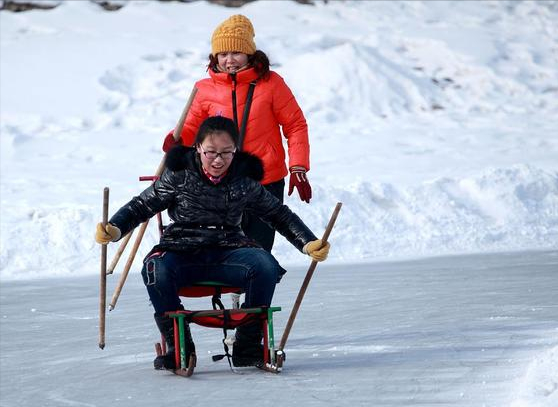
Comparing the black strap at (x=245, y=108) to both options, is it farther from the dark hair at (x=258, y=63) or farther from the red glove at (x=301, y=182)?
the red glove at (x=301, y=182)

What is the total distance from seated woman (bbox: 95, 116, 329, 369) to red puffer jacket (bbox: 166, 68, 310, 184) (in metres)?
0.78

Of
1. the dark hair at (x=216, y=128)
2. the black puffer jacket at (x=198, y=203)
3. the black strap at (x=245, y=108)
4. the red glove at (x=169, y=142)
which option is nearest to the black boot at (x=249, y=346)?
the black puffer jacket at (x=198, y=203)

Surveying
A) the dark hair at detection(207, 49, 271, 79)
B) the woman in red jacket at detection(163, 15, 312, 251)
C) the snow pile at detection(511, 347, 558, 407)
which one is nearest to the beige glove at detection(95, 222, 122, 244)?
the woman in red jacket at detection(163, 15, 312, 251)

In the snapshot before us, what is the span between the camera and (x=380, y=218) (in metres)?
12.0

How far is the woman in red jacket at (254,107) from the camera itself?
19.1 feet

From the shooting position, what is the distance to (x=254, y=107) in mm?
5906

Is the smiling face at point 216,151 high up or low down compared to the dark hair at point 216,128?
down

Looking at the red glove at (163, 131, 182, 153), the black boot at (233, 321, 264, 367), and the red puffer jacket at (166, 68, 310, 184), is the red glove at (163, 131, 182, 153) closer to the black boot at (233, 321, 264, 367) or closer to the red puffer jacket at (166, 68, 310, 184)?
the red puffer jacket at (166, 68, 310, 184)

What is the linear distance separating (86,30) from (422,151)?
348 inches

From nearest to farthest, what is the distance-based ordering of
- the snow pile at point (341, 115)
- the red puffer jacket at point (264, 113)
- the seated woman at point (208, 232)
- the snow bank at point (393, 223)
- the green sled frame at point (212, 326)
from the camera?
the green sled frame at point (212, 326), the seated woman at point (208, 232), the red puffer jacket at point (264, 113), the snow bank at point (393, 223), the snow pile at point (341, 115)

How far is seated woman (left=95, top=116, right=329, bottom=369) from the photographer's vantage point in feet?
16.3

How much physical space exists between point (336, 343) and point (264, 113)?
118 cm

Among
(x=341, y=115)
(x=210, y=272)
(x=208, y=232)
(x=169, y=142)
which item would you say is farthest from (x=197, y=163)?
(x=341, y=115)

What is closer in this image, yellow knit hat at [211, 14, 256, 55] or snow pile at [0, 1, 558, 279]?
yellow knit hat at [211, 14, 256, 55]
